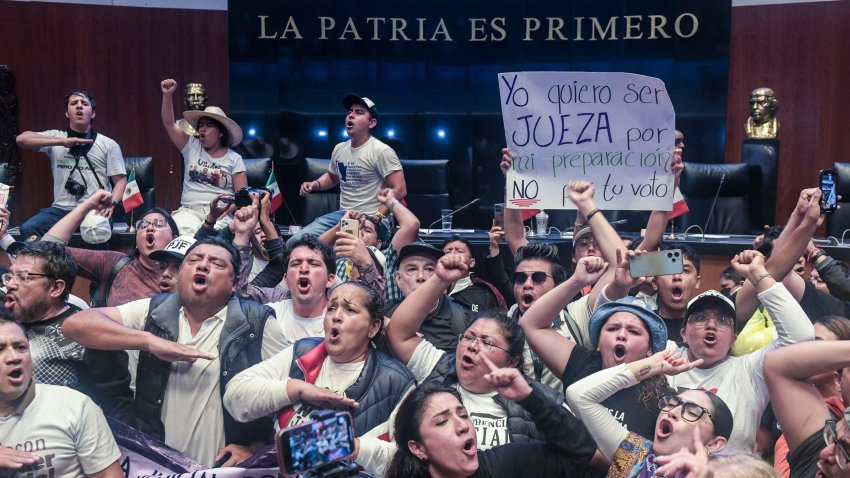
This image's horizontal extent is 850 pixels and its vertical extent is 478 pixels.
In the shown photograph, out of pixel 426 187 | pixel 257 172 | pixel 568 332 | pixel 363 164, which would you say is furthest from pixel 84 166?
pixel 568 332

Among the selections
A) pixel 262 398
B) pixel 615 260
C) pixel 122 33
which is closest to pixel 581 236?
pixel 615 260

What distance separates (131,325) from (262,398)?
26.2 inches

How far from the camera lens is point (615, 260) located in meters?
4.15

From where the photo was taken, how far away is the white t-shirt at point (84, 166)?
6.84 m

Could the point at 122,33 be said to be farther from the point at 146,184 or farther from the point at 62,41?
the point at 146,184

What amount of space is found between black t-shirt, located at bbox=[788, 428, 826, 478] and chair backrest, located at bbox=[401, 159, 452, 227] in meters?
5.64

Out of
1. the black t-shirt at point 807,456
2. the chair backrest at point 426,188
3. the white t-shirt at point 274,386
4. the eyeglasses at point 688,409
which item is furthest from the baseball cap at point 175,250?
the chair backrest at point 426,188

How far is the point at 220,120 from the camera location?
22.3 feet

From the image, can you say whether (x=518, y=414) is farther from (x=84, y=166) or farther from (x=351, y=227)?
(x=84, y=166)

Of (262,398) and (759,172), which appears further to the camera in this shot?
(759,172)

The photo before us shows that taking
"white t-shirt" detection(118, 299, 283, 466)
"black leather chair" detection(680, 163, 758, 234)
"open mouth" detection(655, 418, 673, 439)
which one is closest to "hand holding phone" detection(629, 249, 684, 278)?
"open mouth" detection(655, 418, 673, 439)

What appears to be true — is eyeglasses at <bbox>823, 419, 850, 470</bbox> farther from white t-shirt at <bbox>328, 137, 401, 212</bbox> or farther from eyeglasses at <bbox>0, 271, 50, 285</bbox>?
white t-shirt at <bbox>328, 137, 401, 212</bbox>

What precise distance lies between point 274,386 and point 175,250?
1273 mm

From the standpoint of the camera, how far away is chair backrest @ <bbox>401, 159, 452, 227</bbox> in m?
8.62
